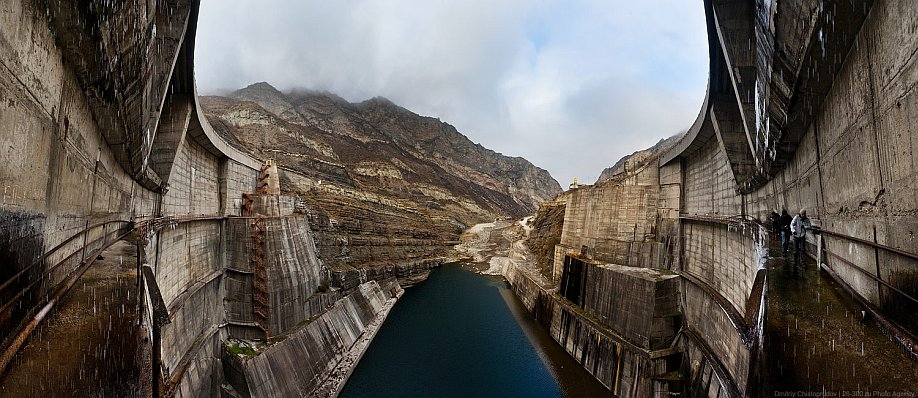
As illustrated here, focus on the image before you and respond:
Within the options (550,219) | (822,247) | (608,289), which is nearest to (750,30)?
(822,247)

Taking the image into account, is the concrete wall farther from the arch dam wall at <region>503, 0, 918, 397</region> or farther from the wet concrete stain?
the wet concrete stain

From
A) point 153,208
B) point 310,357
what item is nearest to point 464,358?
point 310,357

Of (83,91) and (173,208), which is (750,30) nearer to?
(83,91)

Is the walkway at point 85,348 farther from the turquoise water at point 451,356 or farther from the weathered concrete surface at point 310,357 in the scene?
the turquoise water at point 451,356

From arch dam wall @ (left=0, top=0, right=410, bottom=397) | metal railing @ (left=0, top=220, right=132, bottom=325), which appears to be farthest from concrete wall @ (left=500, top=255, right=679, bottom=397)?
metal railing @ (left=0, top=220, right=132, bottom=325)

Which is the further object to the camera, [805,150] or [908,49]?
[805,150]

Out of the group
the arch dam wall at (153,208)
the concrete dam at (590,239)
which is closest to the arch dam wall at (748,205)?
the concrete dam at (590,239)
